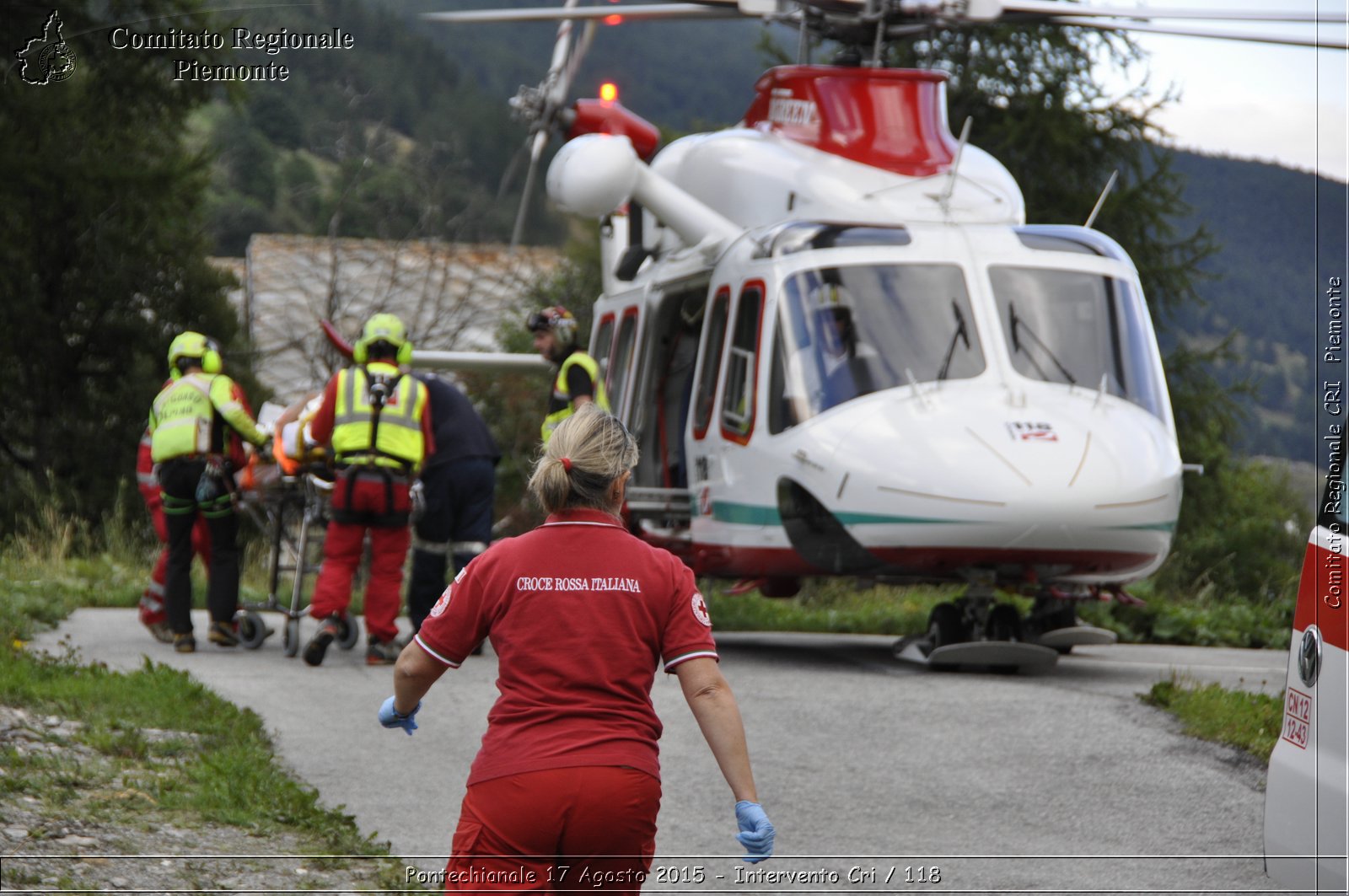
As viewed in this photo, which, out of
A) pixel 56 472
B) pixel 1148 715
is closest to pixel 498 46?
pixel 56 472

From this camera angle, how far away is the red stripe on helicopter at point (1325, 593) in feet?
13.9

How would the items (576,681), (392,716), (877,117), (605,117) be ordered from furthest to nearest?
(605,117) < (877,117) < (392,716) < (576,681)

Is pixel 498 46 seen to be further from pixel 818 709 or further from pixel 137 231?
pixel 818 709

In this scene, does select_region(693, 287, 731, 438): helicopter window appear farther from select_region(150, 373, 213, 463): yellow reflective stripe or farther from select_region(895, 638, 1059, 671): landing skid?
select_region(150, 373, 213, 463): yellow reflective stripe

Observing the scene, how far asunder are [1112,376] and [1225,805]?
402 cm

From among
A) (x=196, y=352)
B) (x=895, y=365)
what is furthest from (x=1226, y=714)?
(x=196, y=352)

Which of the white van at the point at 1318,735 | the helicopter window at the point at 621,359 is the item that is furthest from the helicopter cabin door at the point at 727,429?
the white van at the point at 1318,735

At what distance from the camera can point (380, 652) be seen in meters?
9.84

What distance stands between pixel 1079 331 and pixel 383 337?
13.3 feet

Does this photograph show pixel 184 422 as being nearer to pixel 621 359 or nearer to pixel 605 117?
pixel 621 359

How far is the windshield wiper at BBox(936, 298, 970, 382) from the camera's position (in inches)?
396

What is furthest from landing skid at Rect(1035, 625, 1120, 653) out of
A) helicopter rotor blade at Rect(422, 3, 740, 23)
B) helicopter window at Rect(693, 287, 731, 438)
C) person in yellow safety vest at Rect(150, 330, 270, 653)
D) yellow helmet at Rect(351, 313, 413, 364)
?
person in yellow safety vest at Rect(150, 330, 270, 653)

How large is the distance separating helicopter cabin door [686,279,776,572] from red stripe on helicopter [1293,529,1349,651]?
5.99 metres

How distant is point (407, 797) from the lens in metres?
6.62
